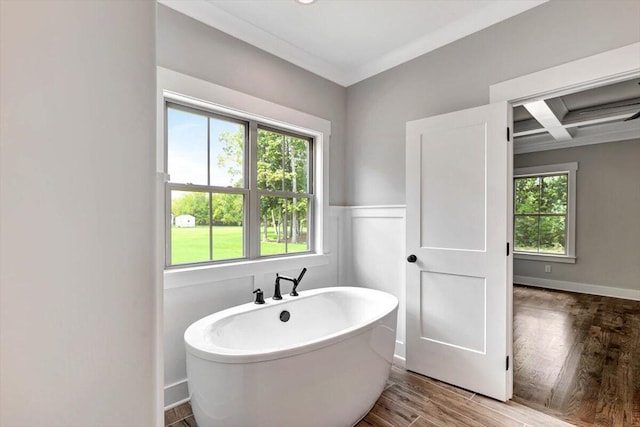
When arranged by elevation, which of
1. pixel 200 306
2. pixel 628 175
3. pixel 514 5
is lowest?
pixel 200 306

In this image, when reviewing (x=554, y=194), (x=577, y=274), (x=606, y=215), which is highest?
(x=554, y=194)

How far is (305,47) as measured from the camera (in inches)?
105

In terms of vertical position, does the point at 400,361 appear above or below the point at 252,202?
below

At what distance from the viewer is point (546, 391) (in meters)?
2.21

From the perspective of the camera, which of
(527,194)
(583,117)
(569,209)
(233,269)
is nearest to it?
(233,269)

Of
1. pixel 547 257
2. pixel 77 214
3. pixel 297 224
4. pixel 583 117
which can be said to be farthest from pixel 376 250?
pixel 547 257

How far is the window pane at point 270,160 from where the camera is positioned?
2646 millimetres

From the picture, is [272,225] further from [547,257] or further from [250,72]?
[547,257]

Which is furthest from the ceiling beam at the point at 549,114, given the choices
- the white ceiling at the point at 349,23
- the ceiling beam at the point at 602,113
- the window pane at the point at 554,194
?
the white ceiling at the point at 349,23

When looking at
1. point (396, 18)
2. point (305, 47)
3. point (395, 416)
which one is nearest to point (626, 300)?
point (395, 416)

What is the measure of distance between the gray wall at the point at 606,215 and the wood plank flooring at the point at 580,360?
0.62 metres

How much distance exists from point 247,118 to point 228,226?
0.88 metres

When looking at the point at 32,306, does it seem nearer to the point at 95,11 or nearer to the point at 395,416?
the point at 95,11

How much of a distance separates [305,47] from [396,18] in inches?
30.9
